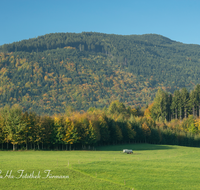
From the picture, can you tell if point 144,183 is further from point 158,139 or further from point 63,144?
point 158,139

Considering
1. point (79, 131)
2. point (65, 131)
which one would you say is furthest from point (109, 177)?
point (79, 131)

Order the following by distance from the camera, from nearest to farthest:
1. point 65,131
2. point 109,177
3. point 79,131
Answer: point 109,177, point 65,131, point 79,131

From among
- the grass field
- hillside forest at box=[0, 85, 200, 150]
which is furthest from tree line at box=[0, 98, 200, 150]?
the grass field

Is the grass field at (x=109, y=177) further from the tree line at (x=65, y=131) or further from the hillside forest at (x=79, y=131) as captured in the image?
the hillside forest at (x=79, y=131)

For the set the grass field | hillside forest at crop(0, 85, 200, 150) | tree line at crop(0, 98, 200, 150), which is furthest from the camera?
hillside forest at crop(0, 85, 200, 150)

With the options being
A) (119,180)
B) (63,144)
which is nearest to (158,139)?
(63,144)

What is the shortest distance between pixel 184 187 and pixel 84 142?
243ft

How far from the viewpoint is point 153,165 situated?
57.9 m

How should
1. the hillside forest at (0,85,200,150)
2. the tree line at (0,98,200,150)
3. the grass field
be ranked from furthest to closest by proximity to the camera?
the hillside forest at (0,85,200,150), the tree line at (0,98,200,150), the grass field

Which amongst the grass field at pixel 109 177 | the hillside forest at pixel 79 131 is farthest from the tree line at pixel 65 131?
the grass field at pixel 109 177

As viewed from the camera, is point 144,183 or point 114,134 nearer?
point 144,183

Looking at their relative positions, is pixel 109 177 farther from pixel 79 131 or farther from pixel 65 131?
pixel 79 131

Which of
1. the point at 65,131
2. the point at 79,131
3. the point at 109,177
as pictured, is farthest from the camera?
the point at 79,131

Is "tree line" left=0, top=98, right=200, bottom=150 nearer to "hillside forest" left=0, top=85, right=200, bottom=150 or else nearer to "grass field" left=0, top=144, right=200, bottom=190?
"hillside forest" left=0, top=85, right=200, bottom=150
